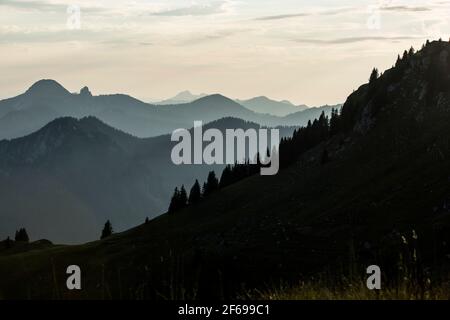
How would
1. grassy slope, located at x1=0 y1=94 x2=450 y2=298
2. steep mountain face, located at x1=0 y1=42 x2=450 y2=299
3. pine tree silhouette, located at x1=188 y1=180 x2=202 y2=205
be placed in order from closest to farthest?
steep mountain face, located at x1=0 y1=42 x2=450 y2=299, grassy slope, located at x1=0 y1=94 x2=450 y2=298, pine tree silhouette, located at x1=188 y1=180 x2=202 y2=205

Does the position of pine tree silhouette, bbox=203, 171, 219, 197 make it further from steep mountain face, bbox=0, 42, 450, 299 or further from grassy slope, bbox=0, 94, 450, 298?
grassy slope, bbox=0, 94, 450, 298

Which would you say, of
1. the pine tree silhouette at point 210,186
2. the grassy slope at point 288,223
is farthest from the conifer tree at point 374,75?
the pine tree silhouette at point 210,186

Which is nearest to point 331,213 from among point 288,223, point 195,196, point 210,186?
point 288,223

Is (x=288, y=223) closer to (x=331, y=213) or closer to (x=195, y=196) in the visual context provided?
(x=331, y=213)

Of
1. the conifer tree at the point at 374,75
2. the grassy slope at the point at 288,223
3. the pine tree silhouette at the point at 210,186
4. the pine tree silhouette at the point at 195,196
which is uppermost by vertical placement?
the conifer tree at the point at 374,75

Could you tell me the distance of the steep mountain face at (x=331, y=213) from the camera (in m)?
62.2

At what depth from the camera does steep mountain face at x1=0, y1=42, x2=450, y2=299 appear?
2448 inches

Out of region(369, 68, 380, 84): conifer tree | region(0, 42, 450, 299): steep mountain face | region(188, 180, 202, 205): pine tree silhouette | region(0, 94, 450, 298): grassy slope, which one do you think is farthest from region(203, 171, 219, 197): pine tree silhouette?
region(369, 68, 380, 84): conifer tree

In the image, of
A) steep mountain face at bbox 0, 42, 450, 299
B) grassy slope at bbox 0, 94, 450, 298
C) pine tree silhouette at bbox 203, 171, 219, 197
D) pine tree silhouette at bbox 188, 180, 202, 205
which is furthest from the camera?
pine tree silhouette at bbox 203, 171, 219, 197

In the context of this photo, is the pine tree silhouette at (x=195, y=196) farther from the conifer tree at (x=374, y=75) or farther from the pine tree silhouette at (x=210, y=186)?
the conifer tree at (x=374, y=75)

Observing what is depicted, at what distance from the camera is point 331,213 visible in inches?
3314

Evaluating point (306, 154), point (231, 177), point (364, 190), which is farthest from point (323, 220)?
point (231, 177)
